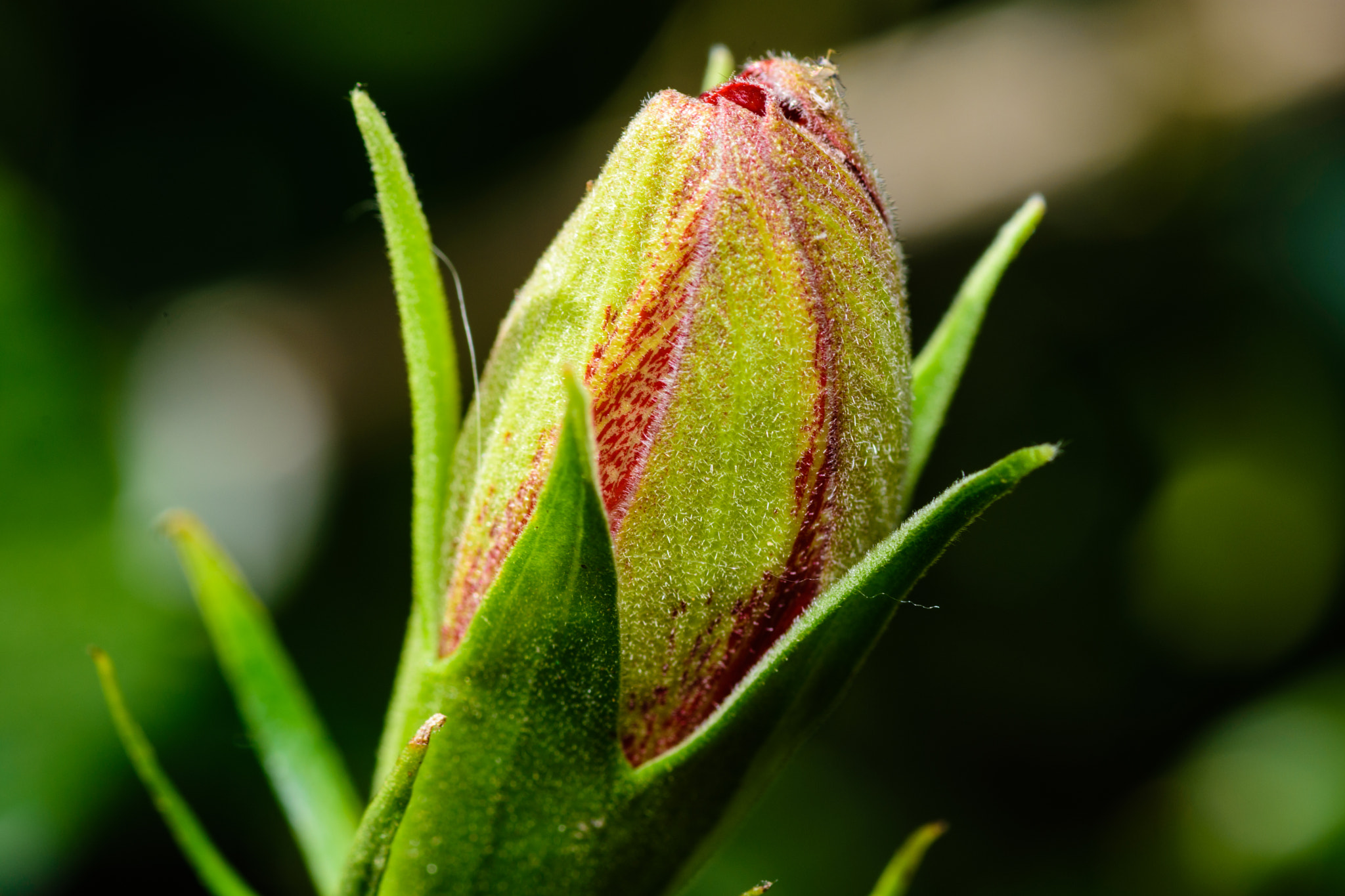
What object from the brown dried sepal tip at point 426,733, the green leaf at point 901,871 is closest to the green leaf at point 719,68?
the brown dried sepal tip at point 426,733

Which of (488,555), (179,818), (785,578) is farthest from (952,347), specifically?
(179,818)

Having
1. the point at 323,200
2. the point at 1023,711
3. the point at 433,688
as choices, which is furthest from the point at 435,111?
the point at 433,688

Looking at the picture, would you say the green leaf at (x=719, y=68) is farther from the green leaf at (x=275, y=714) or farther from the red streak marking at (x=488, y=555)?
the green leaf at (x=275, y=714)

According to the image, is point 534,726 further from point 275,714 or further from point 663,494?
point 275,714

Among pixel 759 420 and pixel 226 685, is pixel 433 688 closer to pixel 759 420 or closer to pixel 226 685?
pixel 759 420

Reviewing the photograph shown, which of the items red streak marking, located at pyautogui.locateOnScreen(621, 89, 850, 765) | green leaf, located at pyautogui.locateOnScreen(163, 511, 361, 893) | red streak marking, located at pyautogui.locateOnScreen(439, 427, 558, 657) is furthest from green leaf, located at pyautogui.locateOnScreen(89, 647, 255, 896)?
red streak marking, located at pyautogui.locateOnScreen(621, 89, 850, 765)

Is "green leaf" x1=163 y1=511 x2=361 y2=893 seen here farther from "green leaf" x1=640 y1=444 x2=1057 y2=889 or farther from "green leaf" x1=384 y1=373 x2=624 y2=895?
"green leaf" x1=640 y1=444 x2=1057 y2=889
